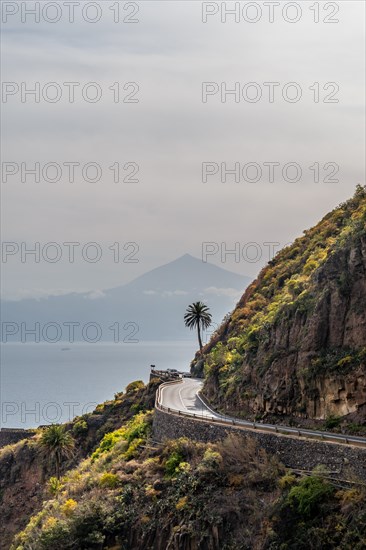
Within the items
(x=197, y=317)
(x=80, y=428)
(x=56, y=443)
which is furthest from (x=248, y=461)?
(x=197, y=317)

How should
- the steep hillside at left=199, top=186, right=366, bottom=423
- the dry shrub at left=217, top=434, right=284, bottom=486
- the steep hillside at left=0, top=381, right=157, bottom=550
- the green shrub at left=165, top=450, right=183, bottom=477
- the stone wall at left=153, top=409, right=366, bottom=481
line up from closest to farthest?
the stone wall at left=153, top=409, right=366, bottom=481 → the dry shrub at left=217, top=434, right=284, bottom=486 → the steep hillside at left=199, top=186, right=366, bottom=423 → the green shrub at left=165, top=450, right=183, bottom=477 → the steep hillside at left=0, top=381, right=157, bottom=550

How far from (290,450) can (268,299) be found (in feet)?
110

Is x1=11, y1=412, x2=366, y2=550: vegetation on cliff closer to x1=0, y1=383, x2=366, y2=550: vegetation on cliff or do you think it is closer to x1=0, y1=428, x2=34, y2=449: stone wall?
x1=0, y1=383, x2=366, y2=550: vegetation on cliff

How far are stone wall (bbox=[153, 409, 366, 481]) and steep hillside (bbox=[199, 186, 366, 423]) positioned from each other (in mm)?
3883

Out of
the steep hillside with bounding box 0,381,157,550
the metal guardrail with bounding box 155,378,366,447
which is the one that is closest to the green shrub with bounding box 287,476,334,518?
the metal guardrail with bounding box 155,378,366,447

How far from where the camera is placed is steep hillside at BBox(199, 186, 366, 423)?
4875cm

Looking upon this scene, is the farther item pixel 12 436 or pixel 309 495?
pixel 12 436

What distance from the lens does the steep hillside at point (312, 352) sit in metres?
48.8

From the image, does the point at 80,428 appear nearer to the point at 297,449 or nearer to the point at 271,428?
the point at 271,428

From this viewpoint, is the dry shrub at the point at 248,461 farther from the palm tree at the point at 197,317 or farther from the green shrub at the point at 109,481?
the palm tree at the point at 197,317

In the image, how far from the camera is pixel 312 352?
51719 mm

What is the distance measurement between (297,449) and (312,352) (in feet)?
27.5

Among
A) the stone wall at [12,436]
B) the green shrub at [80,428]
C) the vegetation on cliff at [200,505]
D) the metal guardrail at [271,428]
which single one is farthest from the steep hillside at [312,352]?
the stone wall at [12,436]

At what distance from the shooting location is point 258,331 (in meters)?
61.3
